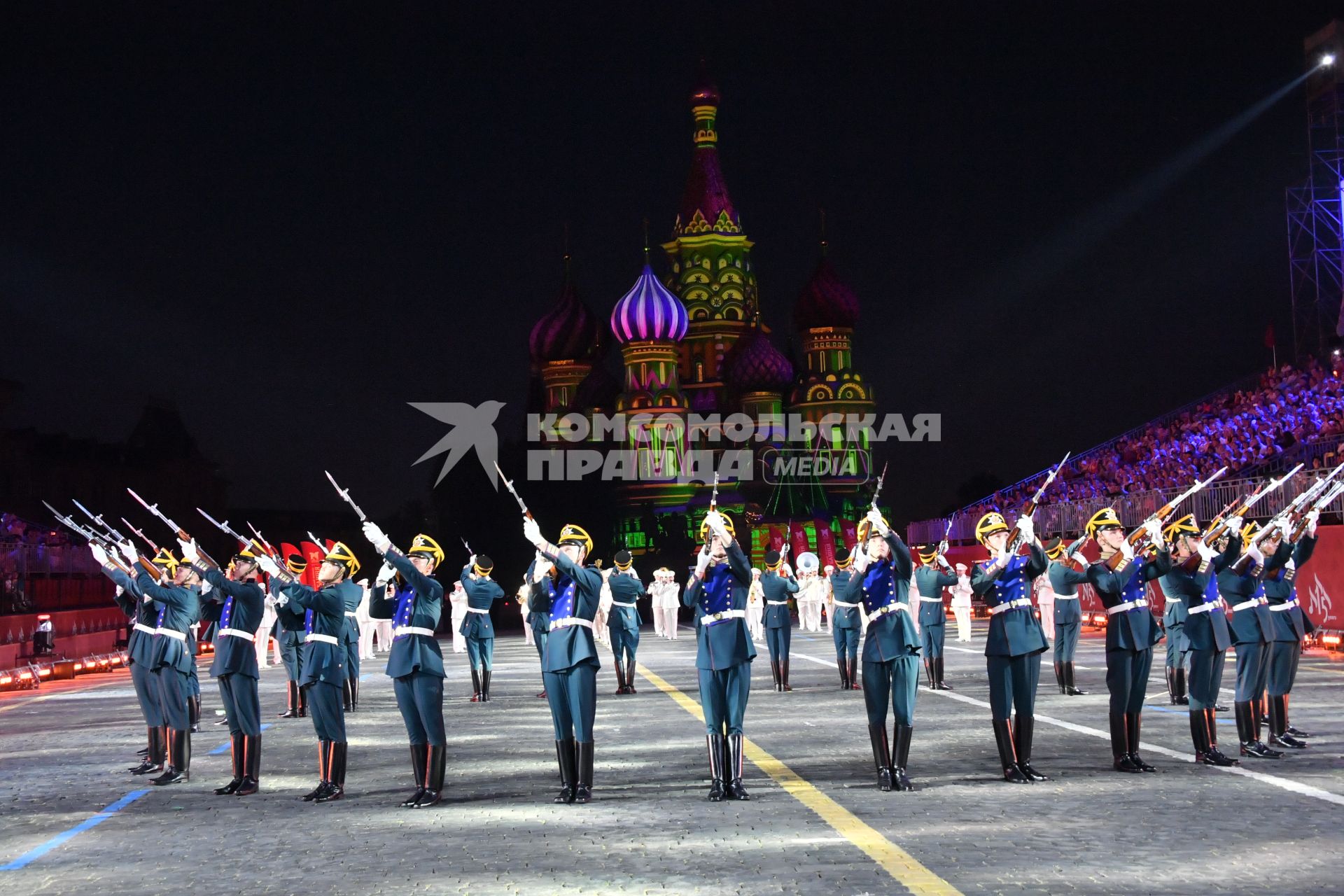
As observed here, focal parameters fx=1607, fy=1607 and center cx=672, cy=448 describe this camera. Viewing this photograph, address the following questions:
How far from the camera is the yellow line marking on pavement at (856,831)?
811 centimetres

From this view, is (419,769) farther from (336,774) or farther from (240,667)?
(240,667)

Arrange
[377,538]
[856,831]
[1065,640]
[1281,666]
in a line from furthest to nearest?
1. [1065,640]
2. [1281,666]
3. [377,538]
4. [856,831]

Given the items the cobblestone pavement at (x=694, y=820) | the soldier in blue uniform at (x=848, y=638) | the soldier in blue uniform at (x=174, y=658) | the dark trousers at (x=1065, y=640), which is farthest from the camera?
the soldier in blue uniform at (x=848, y=638)

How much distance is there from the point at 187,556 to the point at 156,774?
6.47 ft

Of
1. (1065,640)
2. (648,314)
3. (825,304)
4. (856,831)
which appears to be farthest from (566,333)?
(856,831)

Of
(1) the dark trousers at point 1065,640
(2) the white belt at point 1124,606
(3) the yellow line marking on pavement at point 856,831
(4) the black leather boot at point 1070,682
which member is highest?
(2) the white belt at point 1124,606

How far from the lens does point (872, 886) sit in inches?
317

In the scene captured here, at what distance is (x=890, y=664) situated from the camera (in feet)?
38.6

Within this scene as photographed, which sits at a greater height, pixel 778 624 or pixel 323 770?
pixel 778 624

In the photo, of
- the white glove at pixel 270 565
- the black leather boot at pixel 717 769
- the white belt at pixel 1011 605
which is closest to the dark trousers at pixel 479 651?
the white glove at pixel 270 565

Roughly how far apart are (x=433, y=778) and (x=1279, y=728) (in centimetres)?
730

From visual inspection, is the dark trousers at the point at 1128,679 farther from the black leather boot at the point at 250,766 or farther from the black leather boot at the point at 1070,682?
the black leather boot at the point at 1070,682

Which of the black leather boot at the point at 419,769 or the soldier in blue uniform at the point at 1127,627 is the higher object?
the soldier in blue uniform at the point at 1127,627

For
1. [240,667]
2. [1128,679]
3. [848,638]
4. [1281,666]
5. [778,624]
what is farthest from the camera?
[778,624]
